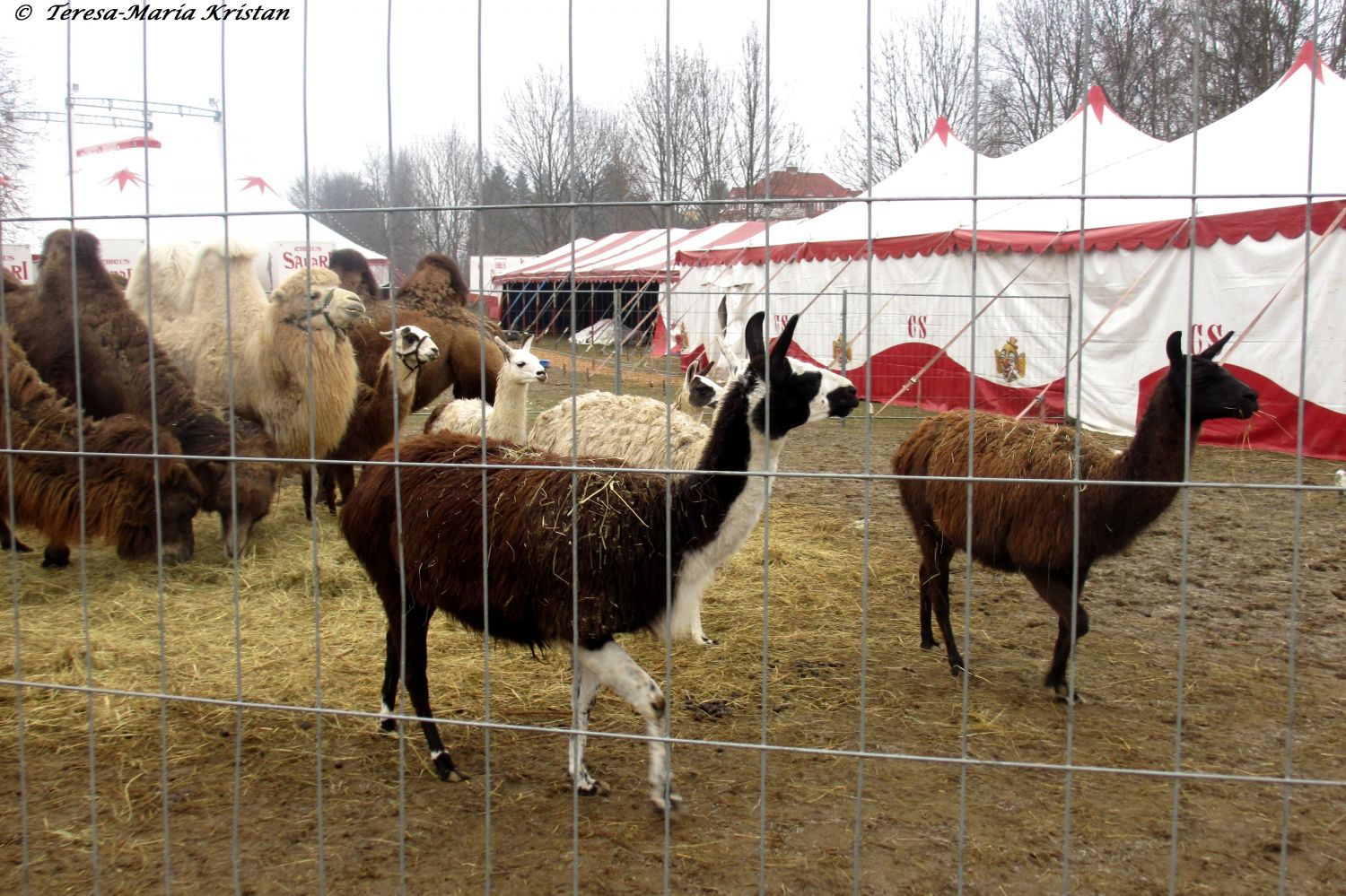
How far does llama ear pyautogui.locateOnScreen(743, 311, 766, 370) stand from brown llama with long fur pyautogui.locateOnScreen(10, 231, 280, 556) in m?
4.19

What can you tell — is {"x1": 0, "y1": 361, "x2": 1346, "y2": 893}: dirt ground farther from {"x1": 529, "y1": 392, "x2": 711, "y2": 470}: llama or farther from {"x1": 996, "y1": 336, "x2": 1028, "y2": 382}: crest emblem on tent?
{"x1": 996, "y1": 336, "x2": 1028, "y2": 382}: crest emblem on tent

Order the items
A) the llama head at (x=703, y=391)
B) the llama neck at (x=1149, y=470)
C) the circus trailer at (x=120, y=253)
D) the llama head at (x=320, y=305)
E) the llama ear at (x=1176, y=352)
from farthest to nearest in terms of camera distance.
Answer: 1. the circus trailer at (x=120, y=253)
2. the llama head at (x=320, y=305)
3. the llama head at (x=703, y=391)
4. the llama neck at (x=1149, y=470)
5. the llama ear at (x=1176, y=352)

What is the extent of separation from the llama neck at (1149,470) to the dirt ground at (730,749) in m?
0.23

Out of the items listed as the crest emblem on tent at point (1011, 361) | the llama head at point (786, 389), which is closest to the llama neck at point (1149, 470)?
the llama head at point (786, 389)

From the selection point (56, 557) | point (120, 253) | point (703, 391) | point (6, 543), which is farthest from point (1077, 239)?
point (120, 253)

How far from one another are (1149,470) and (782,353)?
5.64 ft

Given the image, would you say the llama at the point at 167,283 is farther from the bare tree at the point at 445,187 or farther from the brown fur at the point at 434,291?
the bare tree at the point at 445,187

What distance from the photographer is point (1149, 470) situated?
3922mm

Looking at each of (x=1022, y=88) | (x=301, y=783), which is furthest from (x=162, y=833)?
(x=1022, y=88)

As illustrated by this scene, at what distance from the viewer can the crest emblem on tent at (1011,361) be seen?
35.9 ft

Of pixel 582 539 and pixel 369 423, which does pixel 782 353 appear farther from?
pixel 369 423

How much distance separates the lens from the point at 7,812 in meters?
3.20

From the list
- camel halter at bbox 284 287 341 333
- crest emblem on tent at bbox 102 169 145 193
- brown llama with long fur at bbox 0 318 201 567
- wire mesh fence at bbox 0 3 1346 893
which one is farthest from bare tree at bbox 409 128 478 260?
crest emblem on tent at bbox 102 169 145 193

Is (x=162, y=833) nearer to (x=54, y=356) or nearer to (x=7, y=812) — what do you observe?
(x=7, y=812)
